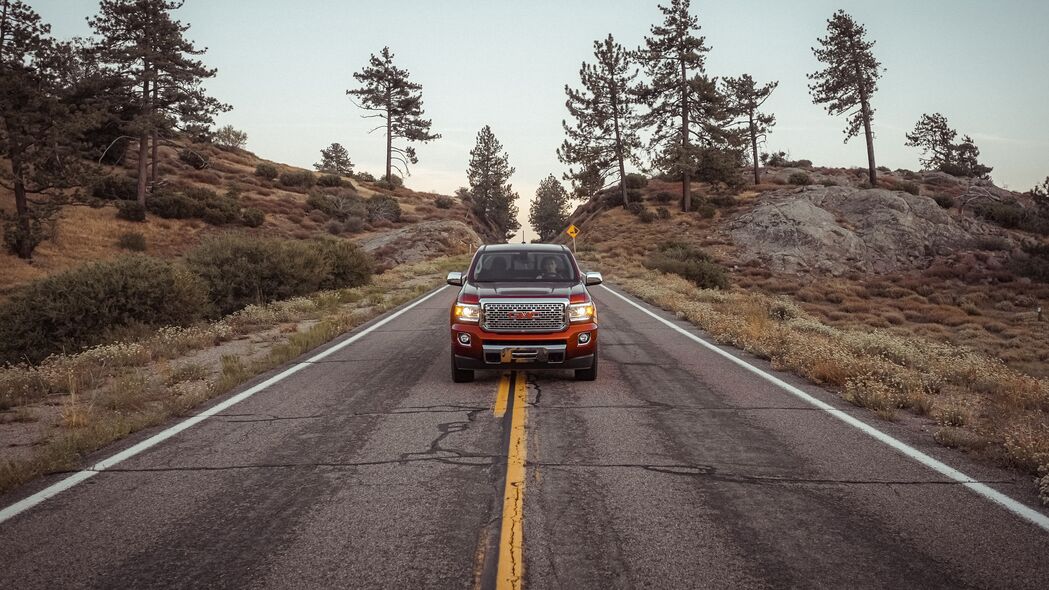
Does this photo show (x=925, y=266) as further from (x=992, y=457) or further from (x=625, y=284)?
(x=992, y=457)

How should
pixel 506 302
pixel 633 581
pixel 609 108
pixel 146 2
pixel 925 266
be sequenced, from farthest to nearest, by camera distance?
1. pixel 609 108
2. pixel 925 266
3. pixel 146 2
4. pixel 506 302
5. pixel 633 581

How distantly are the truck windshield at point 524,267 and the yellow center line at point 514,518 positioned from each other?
2.91 metres

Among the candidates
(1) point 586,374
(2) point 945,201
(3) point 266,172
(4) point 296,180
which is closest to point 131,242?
(4) point 296,180

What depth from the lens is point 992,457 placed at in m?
4.60

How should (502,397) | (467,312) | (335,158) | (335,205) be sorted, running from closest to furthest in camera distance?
(502,397) → (467,312) → (335,205) → (335,158)

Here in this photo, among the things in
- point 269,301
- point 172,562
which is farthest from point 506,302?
point 269,301

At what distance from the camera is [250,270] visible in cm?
1631

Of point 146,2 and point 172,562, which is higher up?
point 146,2

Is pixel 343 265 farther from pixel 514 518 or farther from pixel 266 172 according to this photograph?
pixel 266 172

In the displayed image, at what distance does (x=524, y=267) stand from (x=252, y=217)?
38901 mm

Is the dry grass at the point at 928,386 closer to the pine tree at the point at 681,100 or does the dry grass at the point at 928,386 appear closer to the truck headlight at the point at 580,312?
the truck headlight at the point at 580,312

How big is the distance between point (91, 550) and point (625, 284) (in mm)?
21840

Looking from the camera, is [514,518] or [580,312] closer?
[514,518]

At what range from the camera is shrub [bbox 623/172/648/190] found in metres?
63.5
